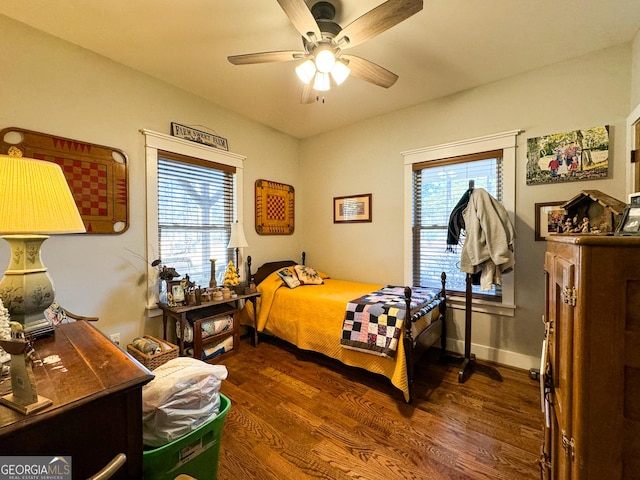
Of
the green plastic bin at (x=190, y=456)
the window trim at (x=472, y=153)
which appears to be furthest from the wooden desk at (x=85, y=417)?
the window trim at (x=472, y=153)

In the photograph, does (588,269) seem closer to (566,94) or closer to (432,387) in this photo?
(432,387)

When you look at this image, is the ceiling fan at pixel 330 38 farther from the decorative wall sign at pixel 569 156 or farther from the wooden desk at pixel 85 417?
the wooden desk at pixel 85 417

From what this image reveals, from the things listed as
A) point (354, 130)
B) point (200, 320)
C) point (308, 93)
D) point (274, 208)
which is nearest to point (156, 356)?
point (200, 320)

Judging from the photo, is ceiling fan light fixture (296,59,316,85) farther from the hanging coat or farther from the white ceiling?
the hanging coat

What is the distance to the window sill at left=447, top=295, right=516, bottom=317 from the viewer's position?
256 cm

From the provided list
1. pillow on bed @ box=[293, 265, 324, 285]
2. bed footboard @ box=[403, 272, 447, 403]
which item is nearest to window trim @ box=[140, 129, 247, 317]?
pillow on bed @ box=[293, 265, 324, 285]

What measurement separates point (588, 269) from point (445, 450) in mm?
1580

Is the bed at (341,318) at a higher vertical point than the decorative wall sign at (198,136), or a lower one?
lower

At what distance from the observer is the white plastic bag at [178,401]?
1125 mm

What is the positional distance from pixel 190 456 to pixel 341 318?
1483mm

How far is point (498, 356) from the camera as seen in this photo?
2625mm

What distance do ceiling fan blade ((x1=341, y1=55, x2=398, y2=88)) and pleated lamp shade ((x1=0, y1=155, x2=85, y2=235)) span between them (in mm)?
1691

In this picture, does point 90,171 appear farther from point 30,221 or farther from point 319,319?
point 319,319

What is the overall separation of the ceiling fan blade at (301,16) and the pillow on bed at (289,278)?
2.31 meters
